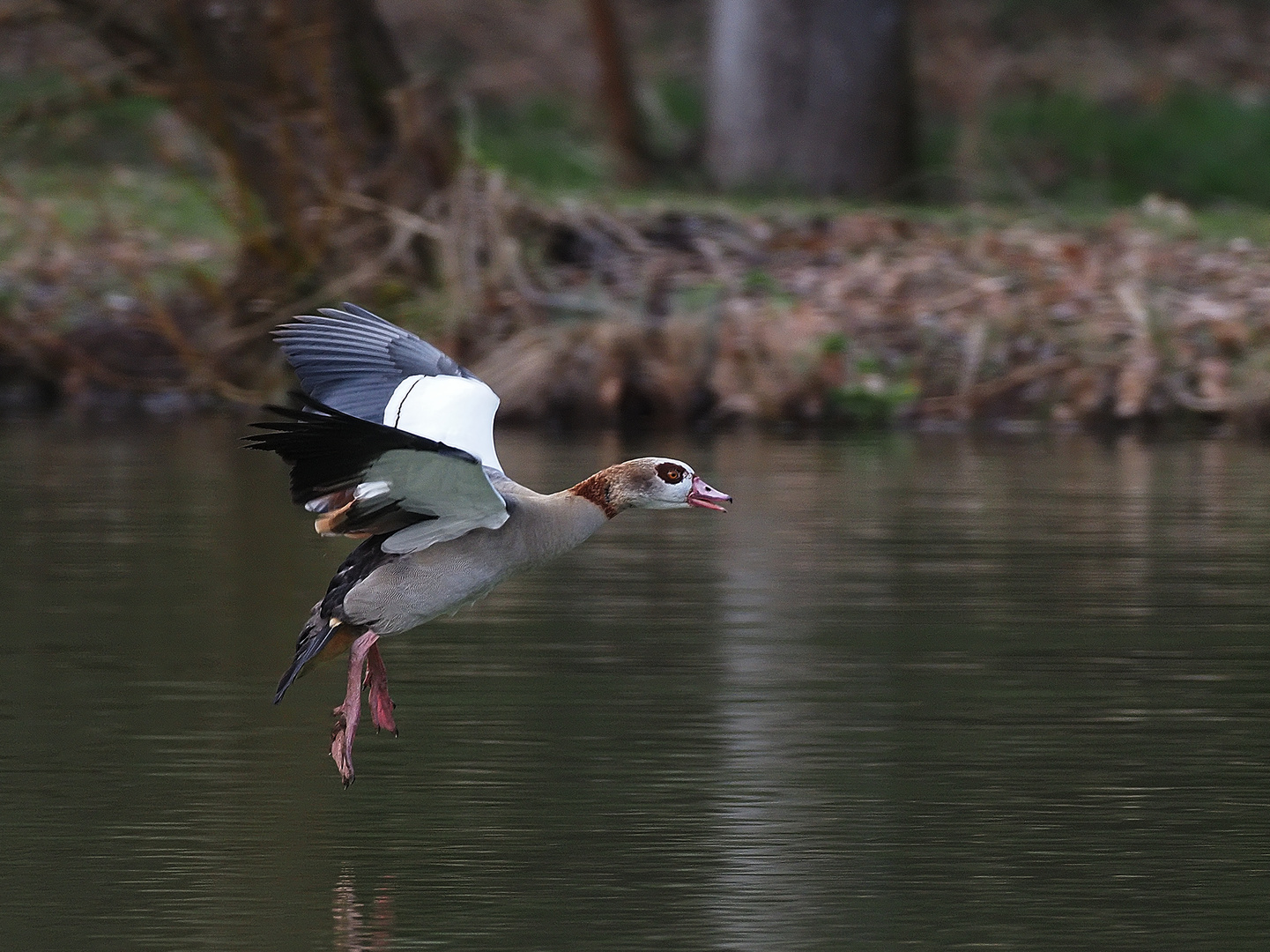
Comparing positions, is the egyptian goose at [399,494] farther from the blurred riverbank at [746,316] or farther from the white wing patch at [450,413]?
the blurred riverbank at [746,316]

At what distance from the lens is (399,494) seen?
6125mm

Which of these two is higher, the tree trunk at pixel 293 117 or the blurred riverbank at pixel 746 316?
the tree trunk at pixel 293 117

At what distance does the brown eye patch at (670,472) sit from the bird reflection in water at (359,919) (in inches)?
76.7

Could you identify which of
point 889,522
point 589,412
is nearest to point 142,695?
point 889,522

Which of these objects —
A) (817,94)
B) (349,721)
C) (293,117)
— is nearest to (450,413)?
(349,721)

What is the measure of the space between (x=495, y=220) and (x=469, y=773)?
31.2 feet

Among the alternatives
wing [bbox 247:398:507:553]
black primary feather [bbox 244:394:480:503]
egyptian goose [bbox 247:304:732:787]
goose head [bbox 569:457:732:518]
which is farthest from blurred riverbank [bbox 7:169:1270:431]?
black primary feather [bbox 244:394:480:503]

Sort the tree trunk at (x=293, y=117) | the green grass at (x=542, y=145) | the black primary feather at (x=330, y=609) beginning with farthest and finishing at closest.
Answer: the green grass at (x=542, y=145)
the tree trunk at (x=293, y=117)
the black primary feather at (x=330, y=609)

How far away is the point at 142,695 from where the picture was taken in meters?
6.78

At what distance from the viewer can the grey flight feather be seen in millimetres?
6961

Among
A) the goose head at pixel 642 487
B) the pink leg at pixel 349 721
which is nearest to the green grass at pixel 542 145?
the goose head at pixel 642 487

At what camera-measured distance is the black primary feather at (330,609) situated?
20.7ft

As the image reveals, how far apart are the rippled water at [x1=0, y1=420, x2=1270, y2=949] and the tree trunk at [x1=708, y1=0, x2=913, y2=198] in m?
9.00

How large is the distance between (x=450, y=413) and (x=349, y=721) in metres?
1.05
